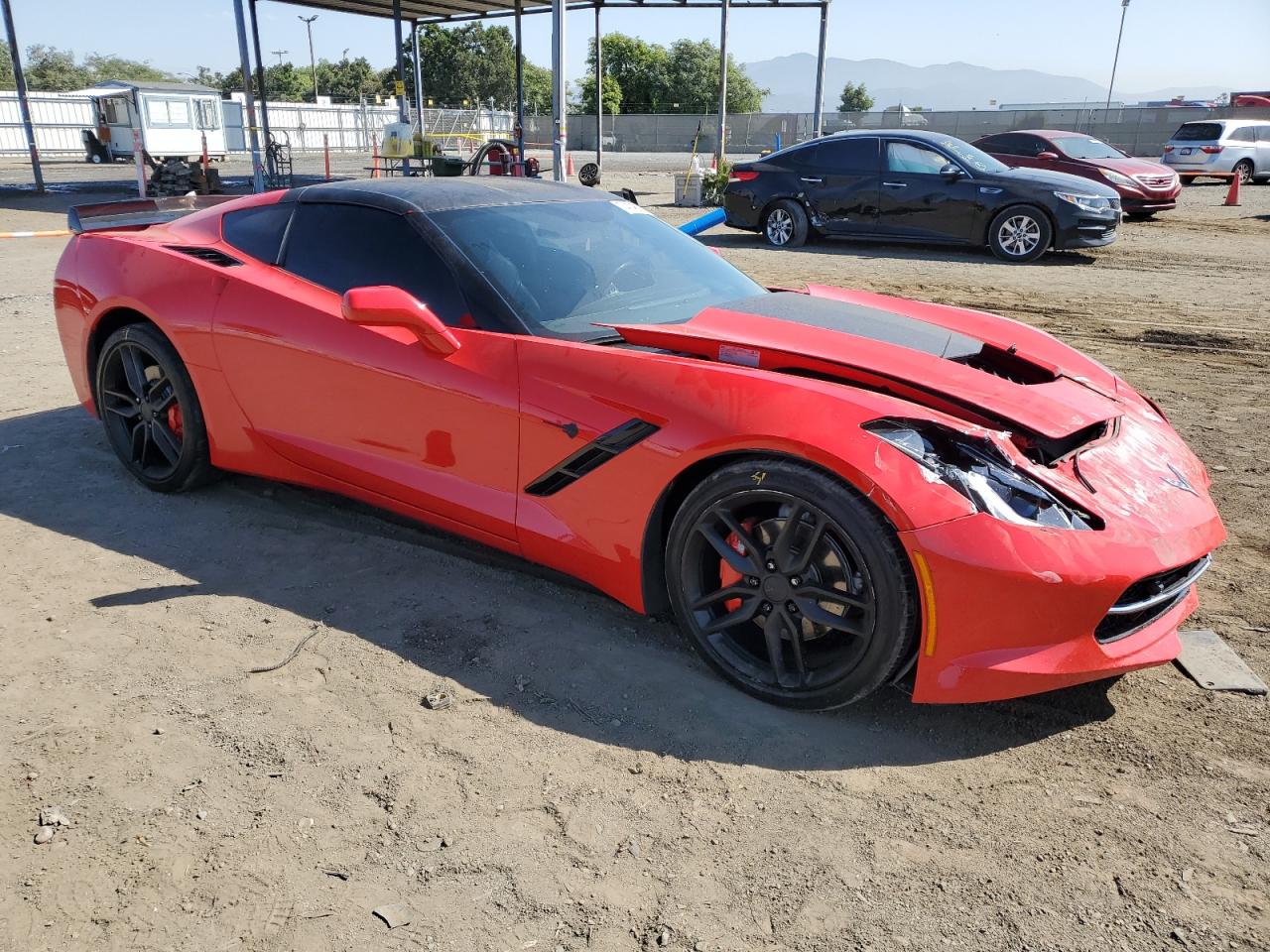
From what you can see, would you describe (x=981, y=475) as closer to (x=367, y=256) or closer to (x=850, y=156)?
(x=367, y=256)

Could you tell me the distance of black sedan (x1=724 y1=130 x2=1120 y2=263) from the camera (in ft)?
36.9

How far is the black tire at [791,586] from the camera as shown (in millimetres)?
2432

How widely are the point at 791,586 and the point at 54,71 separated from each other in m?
112

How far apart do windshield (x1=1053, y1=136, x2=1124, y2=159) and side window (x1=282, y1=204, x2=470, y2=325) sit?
48.9 ft

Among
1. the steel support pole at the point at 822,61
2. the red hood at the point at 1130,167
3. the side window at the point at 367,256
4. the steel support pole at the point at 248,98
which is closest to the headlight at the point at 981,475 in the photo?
the side window at the point at 367,256

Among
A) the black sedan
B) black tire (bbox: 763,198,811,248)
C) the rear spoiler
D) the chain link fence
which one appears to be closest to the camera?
the rear spoiler

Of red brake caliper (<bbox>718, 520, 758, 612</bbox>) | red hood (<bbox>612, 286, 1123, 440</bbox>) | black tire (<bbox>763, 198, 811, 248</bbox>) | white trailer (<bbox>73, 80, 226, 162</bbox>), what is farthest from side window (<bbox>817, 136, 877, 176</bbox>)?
white trailer (<bbox>73, 80, 226, 162</bbox>)

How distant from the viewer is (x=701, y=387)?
2709 mm

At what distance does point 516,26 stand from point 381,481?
23.0 metres

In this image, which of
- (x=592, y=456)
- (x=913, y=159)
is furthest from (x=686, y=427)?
(x=913, y=159)

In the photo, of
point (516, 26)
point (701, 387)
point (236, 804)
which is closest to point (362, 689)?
point (236, 804)

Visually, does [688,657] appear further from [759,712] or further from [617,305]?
[617,305]

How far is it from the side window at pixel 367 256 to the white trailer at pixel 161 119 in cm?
2659

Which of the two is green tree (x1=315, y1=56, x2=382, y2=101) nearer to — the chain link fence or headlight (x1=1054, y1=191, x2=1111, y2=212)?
the chain link fence
